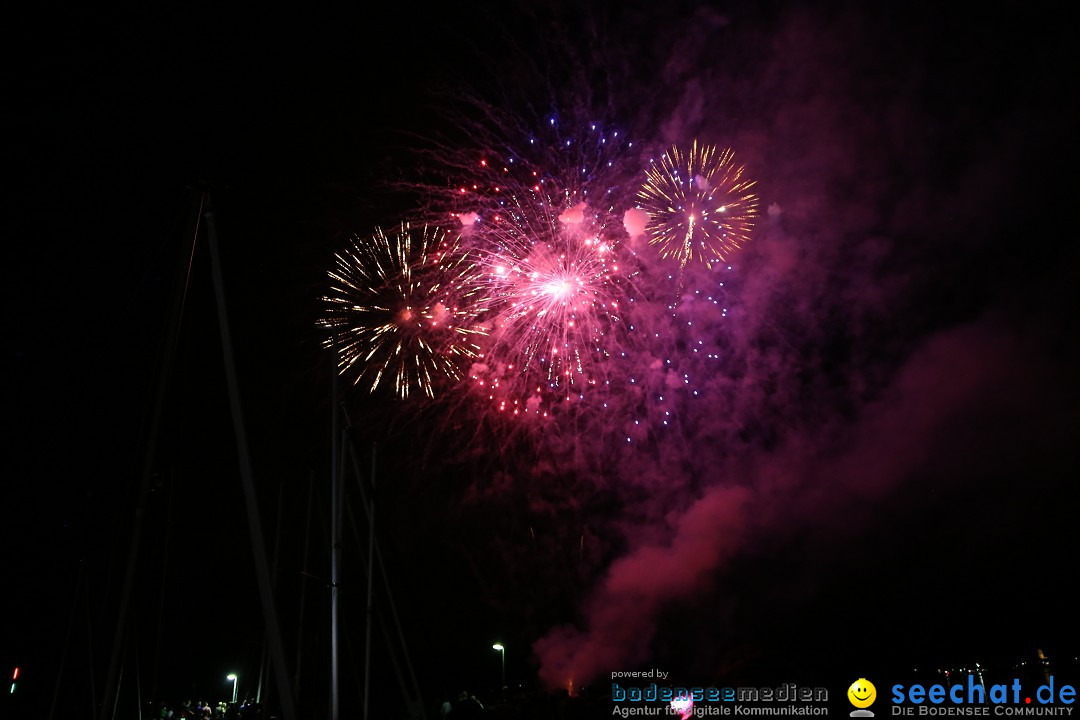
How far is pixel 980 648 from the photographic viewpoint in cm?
1482

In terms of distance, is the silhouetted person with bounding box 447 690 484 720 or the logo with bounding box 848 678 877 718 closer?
the logo with bounding box 848 678 877 718

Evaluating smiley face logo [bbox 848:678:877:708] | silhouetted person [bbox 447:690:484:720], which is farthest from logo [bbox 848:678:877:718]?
silhouetted person [bbox 447:690:484:720]

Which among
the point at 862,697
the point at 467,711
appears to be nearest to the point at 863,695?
the point at 862,697

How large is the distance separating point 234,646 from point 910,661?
42.4m

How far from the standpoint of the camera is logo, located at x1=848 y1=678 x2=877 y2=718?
524 cm

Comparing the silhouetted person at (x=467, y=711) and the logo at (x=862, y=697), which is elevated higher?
the logo at (x=862, y=697)

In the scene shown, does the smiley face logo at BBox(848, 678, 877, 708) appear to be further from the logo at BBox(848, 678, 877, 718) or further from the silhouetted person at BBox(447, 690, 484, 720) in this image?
the silhouetted person at BBox(447, 690, 484, 720)

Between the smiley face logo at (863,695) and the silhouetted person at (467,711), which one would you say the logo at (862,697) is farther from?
the silhouetted person at (467,711)

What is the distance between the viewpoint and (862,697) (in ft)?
17.3

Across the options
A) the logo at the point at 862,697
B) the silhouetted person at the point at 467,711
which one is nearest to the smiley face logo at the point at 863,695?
the logo at the point at 862,697

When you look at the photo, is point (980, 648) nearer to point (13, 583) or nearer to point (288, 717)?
point (288, 717)

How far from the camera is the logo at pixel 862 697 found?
5.24 m

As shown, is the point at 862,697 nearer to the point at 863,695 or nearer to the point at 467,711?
the point at 863,695

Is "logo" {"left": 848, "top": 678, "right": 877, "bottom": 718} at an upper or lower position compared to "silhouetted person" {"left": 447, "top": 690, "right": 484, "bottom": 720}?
upper
